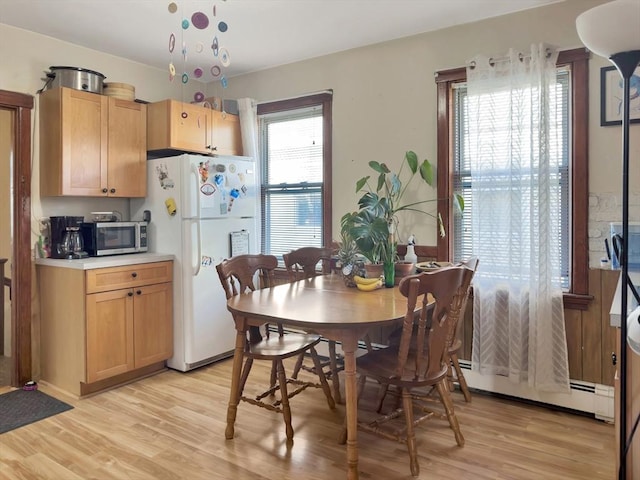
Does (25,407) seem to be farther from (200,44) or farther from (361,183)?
(361,183)

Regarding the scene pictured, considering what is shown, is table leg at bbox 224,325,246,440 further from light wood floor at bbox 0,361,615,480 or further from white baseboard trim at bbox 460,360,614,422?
white baseboard trim at bbox 460,360,614,422

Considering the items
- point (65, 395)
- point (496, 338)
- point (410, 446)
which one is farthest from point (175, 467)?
point (496, 338)

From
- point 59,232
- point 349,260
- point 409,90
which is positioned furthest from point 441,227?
point 59,232

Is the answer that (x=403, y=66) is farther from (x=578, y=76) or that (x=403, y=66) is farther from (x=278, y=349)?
(x=278, y=349)

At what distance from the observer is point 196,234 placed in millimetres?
3643

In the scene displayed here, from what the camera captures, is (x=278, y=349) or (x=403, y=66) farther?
(x=403, y=66)

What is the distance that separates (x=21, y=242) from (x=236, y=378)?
2.00 m

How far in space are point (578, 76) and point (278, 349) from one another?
94.4 inches

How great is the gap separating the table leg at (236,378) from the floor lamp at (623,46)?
1.64 meters

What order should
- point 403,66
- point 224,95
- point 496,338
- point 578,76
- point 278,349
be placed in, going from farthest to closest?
point 224,95 < point 403,66 < point 496,338 < point 578,76 < point 278,349

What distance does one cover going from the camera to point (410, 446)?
7.33 ft

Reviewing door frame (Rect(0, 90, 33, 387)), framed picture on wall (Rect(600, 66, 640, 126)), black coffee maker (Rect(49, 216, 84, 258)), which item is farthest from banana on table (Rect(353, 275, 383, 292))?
door frame (Rect(0, 90, 33, 387))

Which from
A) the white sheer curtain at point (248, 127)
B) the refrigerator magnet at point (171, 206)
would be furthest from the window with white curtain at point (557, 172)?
the refrigerator magnet at point (171, 206)

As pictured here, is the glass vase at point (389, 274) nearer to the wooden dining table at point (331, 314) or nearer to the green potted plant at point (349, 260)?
the wooden dining table at point (331, 314)
